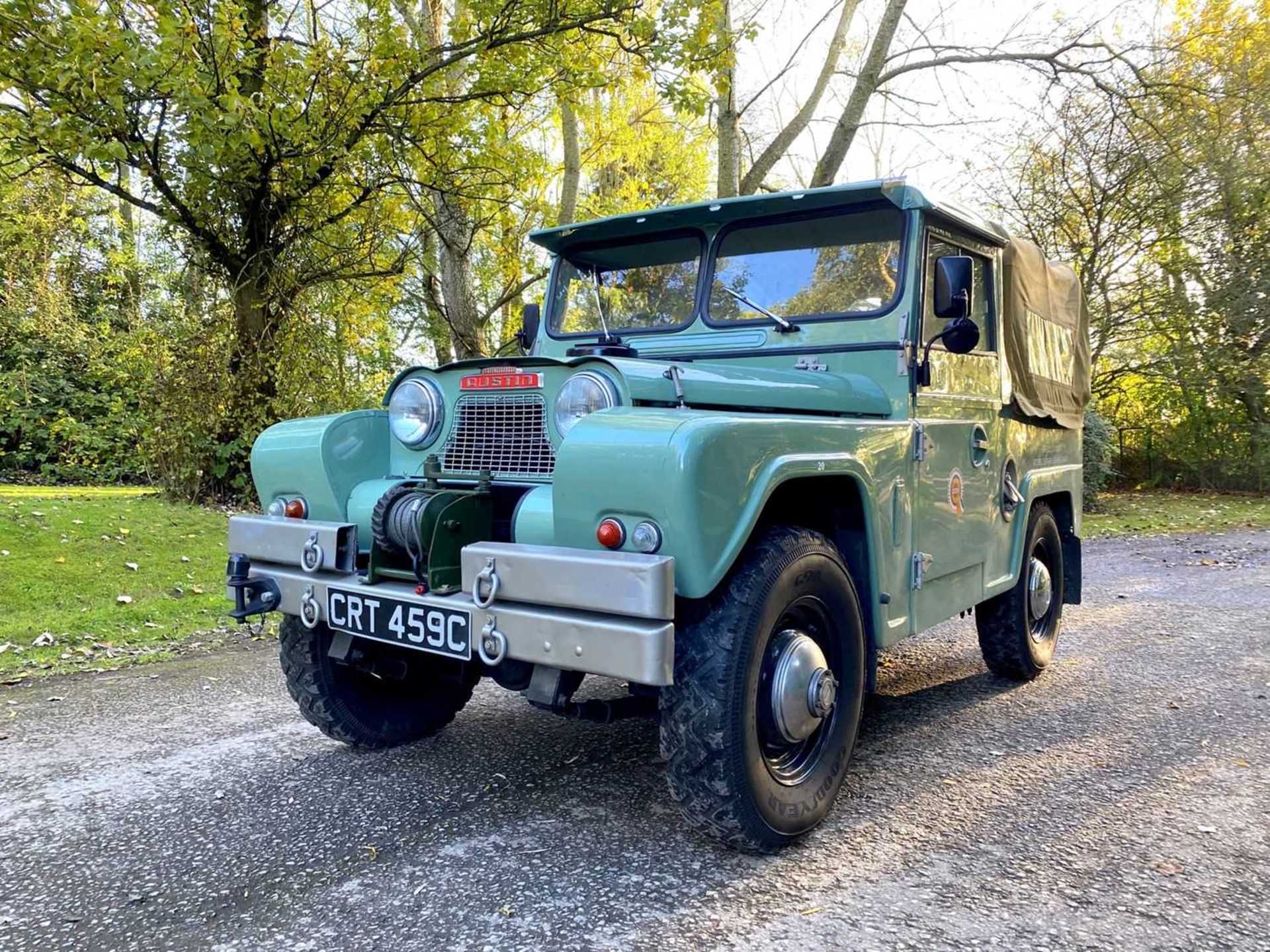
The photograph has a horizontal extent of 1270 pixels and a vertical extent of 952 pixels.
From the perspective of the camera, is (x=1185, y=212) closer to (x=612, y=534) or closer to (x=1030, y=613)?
(x=1030, y=613)

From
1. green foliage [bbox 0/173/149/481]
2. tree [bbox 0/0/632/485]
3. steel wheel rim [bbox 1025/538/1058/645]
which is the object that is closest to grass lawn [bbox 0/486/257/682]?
tree [bbox 0/0/632/485]

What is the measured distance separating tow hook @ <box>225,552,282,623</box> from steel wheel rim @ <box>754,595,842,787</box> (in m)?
1.75

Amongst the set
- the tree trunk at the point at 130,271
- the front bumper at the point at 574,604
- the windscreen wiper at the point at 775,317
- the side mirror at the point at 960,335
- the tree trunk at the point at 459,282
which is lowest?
the front bumper at the point at 574,604

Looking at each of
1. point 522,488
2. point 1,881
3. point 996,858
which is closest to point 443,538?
point 522,488

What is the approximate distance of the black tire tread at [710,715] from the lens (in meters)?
2.48

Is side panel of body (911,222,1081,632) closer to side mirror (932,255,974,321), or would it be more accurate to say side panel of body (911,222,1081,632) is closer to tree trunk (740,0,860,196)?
side mirror (932,255,974,321)

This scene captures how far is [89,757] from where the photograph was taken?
3.68 m

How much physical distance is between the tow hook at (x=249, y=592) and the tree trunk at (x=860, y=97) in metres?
10.8

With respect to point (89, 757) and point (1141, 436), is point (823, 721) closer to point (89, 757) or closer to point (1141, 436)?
point (89, 757)

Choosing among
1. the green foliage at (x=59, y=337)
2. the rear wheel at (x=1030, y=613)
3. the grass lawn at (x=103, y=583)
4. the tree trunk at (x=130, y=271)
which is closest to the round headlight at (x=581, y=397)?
the rear wheel at (x=1030, y=613)

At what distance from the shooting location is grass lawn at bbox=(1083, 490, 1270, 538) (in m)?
11.9

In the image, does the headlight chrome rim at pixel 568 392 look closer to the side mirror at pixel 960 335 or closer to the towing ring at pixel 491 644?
the towing ring at pixel 491 644

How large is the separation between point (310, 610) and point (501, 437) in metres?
0.89

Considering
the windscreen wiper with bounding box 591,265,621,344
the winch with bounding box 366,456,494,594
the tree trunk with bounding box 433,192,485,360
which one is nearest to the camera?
the winch with bounding box 366,456,494,594
